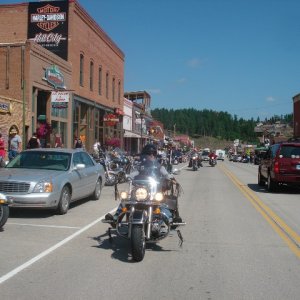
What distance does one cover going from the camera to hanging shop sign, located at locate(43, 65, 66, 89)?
27961 millimetres

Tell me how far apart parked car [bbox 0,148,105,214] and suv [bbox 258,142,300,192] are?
6807 millimetres

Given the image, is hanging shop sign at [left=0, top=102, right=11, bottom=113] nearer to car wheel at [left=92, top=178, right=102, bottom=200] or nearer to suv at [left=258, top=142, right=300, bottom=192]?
car wheel at [left=92, top=178, right=102, bottom=200]

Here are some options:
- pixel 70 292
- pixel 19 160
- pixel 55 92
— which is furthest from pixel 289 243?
pixel 55 92

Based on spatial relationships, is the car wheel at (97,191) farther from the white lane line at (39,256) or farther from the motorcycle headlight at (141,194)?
the motorcycle headlight at (141,194)

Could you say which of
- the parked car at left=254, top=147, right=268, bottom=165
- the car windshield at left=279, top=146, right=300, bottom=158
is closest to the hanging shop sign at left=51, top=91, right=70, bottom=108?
the parked car at left=254, top=147, right=268, bottom=165

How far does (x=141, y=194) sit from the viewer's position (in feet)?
24.1

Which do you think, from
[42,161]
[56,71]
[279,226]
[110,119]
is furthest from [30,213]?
[110,119]

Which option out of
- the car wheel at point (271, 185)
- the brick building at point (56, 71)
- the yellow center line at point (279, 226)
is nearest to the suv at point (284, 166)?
the car wheel at point (271, 185)

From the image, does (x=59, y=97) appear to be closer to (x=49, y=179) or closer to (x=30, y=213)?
(x=30, y=213)

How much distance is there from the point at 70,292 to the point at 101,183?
9.12 m

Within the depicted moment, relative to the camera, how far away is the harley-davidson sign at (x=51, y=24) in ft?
105

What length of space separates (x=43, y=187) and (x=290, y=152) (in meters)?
10.1

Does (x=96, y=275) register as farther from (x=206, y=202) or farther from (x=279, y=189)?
(x=279, y=189)

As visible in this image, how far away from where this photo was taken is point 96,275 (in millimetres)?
6086
